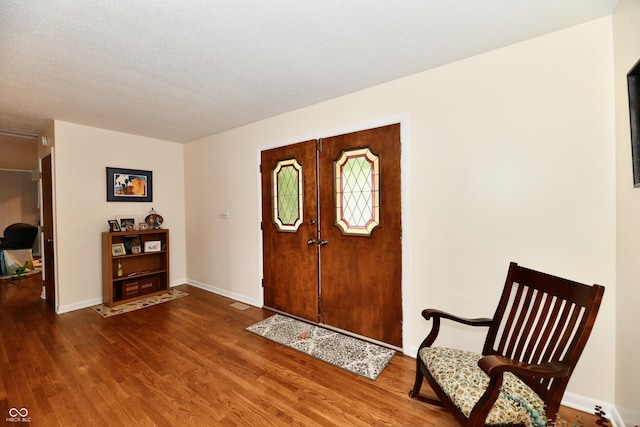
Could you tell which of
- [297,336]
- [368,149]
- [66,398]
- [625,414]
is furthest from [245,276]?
[625,414]

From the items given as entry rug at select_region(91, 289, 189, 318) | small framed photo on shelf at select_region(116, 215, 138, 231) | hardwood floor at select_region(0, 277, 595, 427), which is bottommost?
hardwood floor at select_region(0, 277, 595, 427)

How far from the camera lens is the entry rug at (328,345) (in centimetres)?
225

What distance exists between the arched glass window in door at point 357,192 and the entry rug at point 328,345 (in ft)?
3.57

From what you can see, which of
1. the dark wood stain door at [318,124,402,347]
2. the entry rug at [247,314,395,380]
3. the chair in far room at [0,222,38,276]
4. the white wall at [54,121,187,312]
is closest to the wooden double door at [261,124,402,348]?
the dark wood stain door at [318,124,402,347]

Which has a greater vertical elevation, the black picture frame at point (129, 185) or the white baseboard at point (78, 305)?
the black picture frame at point (129, 185)

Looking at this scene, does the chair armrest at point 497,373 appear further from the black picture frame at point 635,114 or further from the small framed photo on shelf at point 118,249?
the small framed photo on shelf at point 118,249

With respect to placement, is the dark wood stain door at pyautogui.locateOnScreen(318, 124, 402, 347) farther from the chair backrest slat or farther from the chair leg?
the chair backrest slat

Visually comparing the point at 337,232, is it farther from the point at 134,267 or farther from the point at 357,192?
the point at 134,267

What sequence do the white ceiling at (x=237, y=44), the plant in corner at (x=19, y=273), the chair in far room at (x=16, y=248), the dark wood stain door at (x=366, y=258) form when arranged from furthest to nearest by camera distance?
the chair in far room at (x=16, y=248) < the plant in corner at (x=19, y=273) < the dark wood stain door at (x=366, y=258) < the white ceiling at (x=237, y=44)

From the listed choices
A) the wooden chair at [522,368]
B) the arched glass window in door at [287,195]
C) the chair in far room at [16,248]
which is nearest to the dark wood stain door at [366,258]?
the arched glass window in door at [287,195]

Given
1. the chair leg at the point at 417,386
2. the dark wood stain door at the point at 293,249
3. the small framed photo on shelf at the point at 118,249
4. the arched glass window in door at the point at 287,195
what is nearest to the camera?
the chair leg at the point at 417,386

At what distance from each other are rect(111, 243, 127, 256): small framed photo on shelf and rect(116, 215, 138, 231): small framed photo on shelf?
0.24 metres

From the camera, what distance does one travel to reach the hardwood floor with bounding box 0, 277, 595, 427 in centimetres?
172

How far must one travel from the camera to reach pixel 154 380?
2.08 meters
